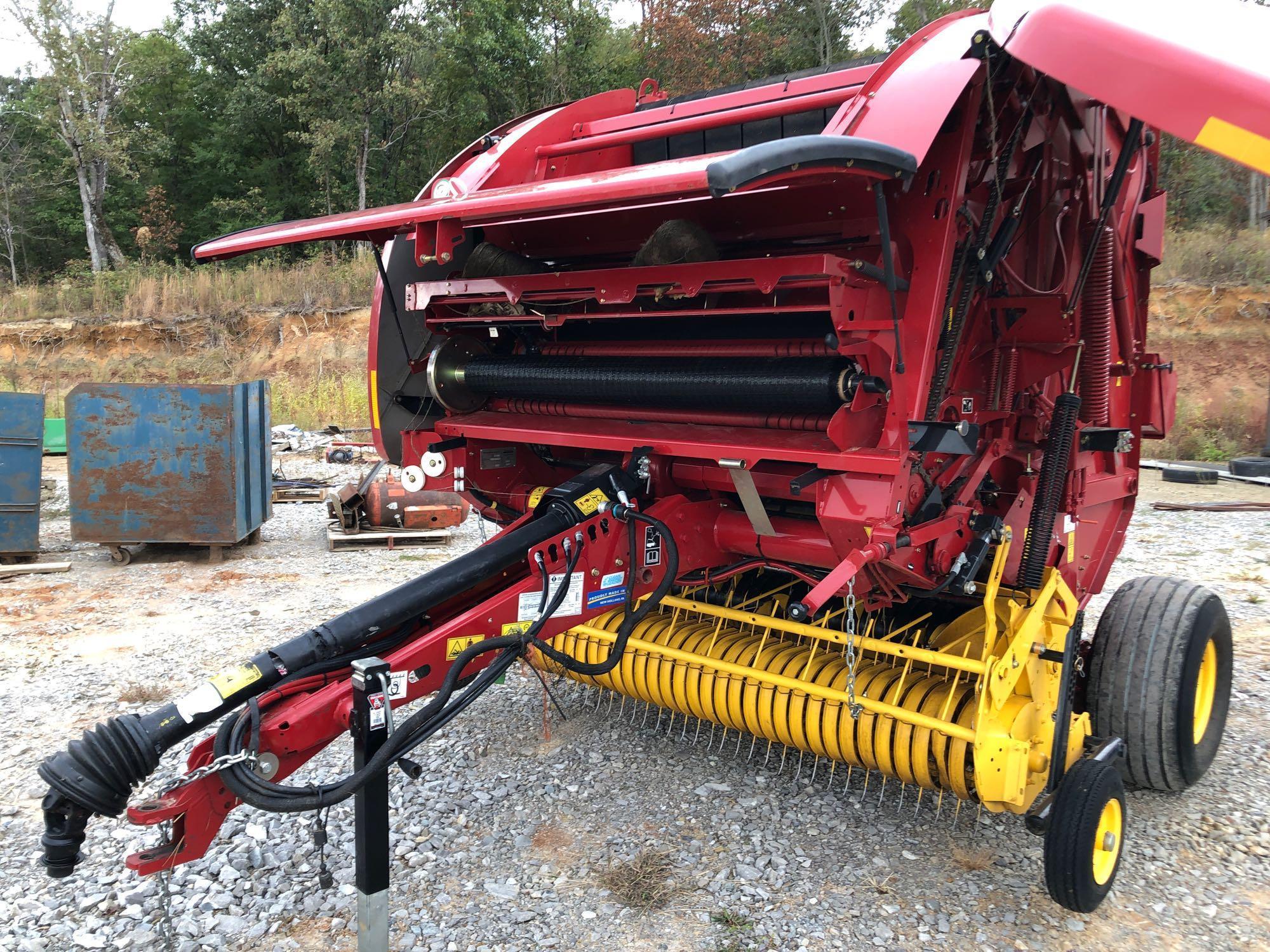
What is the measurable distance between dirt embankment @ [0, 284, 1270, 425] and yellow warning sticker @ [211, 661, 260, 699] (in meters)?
15.5

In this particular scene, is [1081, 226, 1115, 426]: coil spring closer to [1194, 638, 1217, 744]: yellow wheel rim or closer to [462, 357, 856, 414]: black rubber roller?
[462, 357, 856, 414]: black rubber roller

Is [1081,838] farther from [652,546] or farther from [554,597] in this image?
[554,597]

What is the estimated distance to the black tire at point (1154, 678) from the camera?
3.22 metres

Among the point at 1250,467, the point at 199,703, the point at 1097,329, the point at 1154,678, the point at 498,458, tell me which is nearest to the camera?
the point at 199,703

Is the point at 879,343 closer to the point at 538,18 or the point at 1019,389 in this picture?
the point at 1019,389

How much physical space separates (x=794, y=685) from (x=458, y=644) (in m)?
1.30

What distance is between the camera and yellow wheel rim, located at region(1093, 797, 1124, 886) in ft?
8.72

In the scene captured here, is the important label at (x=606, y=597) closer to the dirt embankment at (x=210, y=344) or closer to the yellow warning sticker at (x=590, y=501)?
the yellow warning sticker at (x=590, y=501)

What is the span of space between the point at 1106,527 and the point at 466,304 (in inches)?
110

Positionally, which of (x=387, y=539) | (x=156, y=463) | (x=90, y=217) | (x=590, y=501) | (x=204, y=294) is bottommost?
(x=387, y=539)

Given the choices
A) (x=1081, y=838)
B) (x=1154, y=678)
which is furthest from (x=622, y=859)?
(x=1154, y=678)

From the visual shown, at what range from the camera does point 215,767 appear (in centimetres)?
197

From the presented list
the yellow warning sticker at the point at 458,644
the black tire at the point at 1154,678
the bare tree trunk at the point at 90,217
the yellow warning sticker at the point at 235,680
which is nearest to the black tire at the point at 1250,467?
the black tire at the point at 1154,678

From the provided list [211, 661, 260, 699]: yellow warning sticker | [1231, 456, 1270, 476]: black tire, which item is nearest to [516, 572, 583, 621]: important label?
[211, 661, 260, 699]: yellow warning sticker
